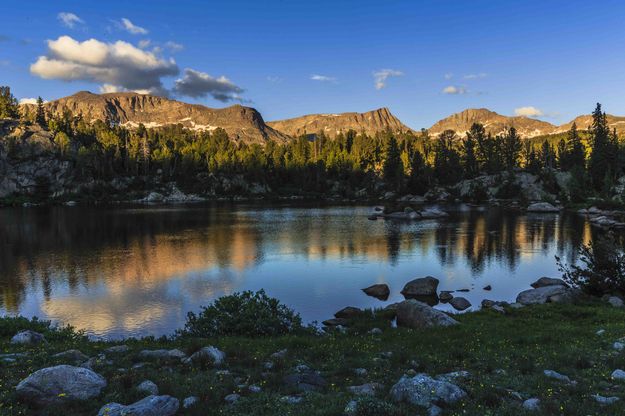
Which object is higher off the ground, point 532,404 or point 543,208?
point 532,404

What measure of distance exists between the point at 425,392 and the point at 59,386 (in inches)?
425

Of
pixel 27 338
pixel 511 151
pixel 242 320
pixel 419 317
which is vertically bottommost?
pixel 419 317

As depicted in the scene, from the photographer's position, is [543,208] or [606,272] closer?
[606,272]

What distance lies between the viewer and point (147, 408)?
11336 mm

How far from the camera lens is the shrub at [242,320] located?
25.2 m

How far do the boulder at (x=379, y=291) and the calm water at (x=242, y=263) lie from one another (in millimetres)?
879

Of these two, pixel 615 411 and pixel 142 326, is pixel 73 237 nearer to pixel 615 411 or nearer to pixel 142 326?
pixel 142 326

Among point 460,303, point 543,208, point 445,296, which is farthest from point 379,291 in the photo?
point 543,208

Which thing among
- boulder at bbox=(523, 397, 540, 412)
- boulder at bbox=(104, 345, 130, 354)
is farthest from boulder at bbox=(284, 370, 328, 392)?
boulder at bbox=(104, 345, 130, 354)

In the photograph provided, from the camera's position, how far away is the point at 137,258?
58344 mm

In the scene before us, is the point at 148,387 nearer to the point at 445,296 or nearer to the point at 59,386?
the point at 59,386

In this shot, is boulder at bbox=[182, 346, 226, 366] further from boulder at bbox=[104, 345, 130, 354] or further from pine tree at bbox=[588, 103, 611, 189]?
pine tree at bbox=[588, 103, 611, 189]

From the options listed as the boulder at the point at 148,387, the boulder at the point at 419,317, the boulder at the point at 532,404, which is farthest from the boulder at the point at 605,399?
the boulder at the point at 419,317

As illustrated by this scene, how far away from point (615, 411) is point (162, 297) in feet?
117
